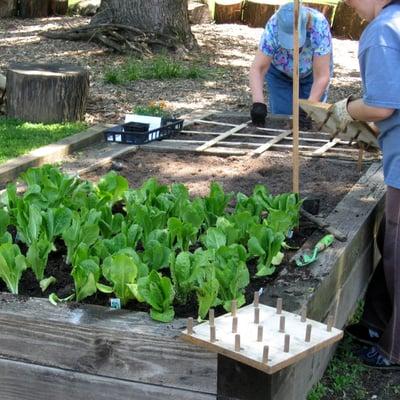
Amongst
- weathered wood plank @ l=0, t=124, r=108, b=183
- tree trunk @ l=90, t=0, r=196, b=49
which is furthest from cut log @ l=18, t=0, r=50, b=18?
weathered wood plank @ l=0, t=124, r=108, b=183

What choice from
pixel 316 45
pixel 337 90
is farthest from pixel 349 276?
pixel 337 90

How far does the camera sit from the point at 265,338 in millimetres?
2465

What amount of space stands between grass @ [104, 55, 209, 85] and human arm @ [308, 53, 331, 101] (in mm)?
3702

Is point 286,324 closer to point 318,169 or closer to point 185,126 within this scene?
point 318,169

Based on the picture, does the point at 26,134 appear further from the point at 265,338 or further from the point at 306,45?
the point at 265,338

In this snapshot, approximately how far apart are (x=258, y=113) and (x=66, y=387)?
12.8 ft

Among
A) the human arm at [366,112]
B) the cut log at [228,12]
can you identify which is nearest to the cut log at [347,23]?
the cut log at [228,12]

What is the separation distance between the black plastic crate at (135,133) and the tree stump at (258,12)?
8.92 m

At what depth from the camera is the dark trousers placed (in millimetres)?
3338

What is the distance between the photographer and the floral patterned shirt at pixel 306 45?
18.4 feet

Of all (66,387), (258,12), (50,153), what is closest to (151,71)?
(50,153)

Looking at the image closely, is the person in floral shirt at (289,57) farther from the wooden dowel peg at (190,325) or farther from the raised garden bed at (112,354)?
the wooden dowel peg at (190,325)

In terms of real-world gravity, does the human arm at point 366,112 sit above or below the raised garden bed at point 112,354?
above

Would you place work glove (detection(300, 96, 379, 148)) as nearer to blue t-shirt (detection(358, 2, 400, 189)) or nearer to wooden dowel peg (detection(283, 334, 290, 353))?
blue t-shirt (detection(358, 2, 400, 189))
